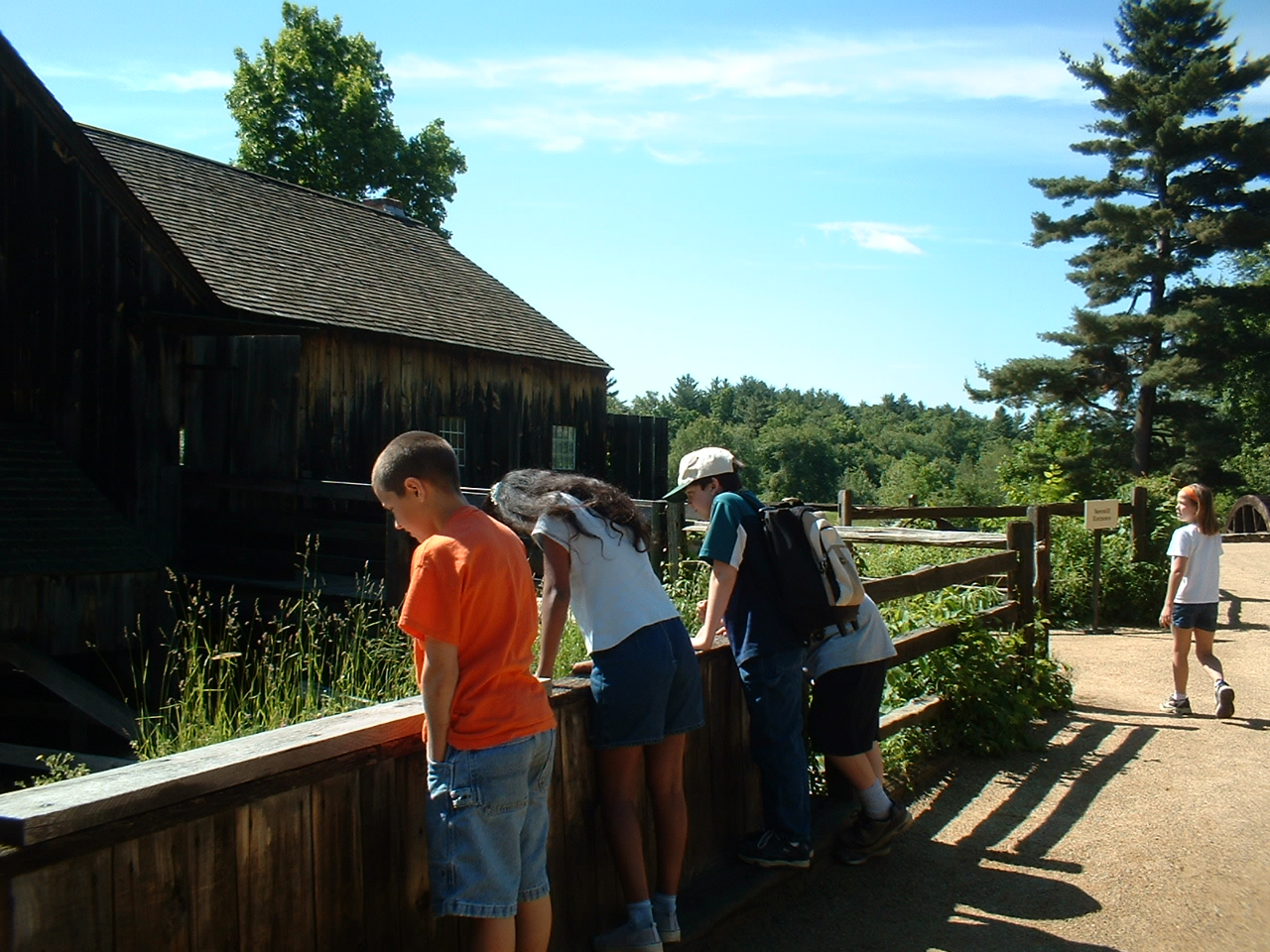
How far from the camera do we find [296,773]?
2893 millimetres

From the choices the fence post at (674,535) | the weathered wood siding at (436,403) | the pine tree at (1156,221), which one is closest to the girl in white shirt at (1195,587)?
the fence post at (674,535)

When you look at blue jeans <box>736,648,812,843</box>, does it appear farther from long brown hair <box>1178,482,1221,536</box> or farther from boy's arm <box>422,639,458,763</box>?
long brown hair <box>1178,482,1221,536</box>

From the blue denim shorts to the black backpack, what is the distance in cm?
177

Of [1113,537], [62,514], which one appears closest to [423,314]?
[62,514]

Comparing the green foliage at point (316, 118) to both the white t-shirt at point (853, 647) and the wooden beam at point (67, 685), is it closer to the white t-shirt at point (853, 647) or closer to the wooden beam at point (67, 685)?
the wooden beam at point (67, 685)

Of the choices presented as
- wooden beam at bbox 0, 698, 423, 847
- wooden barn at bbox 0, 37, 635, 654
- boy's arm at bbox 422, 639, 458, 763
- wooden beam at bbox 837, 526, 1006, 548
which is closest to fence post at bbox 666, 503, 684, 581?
wooden beam at bbox 837, 526, 1006, 548

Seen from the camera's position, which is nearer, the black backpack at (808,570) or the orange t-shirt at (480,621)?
the orange t-shirt at (480,621)

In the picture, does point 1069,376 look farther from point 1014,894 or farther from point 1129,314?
point 1014,894

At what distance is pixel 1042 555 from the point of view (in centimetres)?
1041

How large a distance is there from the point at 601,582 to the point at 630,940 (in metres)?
1.22

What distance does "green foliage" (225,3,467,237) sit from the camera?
3428 cm

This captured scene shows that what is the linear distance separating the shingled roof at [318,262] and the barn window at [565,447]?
4.35 feet

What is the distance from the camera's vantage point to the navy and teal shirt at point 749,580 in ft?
14.8

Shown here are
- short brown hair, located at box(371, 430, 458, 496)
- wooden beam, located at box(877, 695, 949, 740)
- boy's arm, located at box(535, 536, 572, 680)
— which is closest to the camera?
short brown hair, located at box(371, 430, 458, 496)
